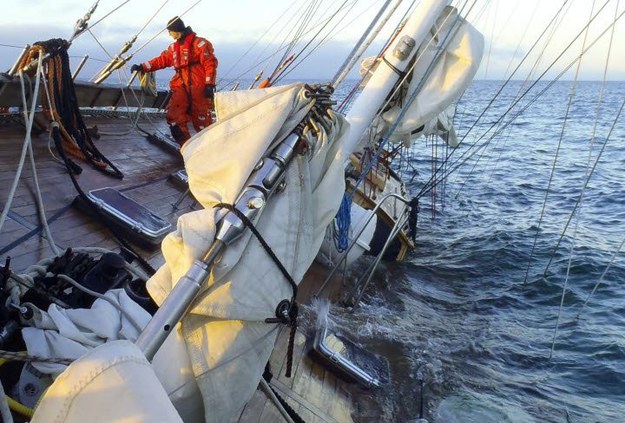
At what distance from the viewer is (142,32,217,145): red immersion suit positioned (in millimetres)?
7500

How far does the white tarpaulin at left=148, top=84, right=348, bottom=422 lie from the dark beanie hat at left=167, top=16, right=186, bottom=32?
204 inches

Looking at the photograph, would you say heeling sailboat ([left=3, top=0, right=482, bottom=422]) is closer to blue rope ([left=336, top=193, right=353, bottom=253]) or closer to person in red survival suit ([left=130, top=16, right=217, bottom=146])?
blue rope ([left=336, top=193, right=353, bottom=253])

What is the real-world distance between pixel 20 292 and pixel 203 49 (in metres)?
5.34

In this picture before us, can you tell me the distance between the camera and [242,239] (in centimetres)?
246

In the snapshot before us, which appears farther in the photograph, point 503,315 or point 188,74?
point 503,315

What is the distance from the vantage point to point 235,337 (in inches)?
97.4

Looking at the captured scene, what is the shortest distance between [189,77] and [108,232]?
134 inches

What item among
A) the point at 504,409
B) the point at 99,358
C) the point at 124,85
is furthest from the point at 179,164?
the point at 99,358

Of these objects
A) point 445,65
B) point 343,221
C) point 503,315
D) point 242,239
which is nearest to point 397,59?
point 445,65

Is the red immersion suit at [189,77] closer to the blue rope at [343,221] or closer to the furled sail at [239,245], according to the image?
the blue rope at [343,221]

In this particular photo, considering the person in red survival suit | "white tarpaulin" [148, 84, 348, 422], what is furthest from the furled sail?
the person in red survival suit

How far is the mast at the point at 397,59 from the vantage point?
471 centimetres

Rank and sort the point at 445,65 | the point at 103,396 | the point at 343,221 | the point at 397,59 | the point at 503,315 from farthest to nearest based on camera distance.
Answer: the point at 503,315 < the point at 343,221 < the point at 445,65 < the point at 397,59 < the point at 103,396

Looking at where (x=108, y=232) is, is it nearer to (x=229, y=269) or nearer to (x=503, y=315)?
(x=229, y=269)
